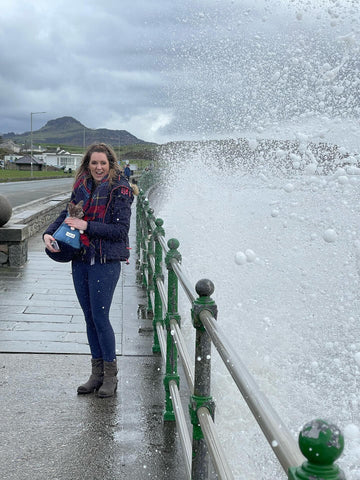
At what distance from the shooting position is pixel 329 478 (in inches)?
40.0

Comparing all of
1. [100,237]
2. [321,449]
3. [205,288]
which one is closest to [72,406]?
[100,237]

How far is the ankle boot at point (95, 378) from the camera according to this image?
4.20 metres

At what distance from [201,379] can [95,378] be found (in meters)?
1.93

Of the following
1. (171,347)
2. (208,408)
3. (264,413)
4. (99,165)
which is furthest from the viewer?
(99,165)

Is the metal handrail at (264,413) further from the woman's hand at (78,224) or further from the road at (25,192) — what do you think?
the road at (25,192)

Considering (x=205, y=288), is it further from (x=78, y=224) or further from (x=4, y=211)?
(x=4, y=211)

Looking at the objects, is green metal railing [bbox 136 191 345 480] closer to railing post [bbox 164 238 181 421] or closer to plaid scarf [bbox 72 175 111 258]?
railing post [bbox 164 238 181 421]

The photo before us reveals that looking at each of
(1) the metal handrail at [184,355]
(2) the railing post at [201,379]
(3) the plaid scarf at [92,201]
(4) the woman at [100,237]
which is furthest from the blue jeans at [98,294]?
(2) the railing post at [201,379]

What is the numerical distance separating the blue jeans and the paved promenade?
0.40 meters

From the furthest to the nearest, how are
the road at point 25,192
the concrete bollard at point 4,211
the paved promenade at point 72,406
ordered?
the road at point 25,192 → the concrete bollard at point 4,211 → the paved promenade at point 72,406

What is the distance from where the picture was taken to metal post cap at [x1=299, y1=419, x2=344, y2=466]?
3.30ft

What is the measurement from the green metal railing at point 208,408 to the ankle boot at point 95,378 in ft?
1.65

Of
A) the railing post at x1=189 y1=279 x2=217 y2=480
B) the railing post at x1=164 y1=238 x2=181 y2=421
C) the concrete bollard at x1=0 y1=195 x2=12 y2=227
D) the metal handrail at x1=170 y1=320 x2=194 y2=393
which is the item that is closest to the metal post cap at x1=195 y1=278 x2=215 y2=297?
the railing post at x1=189 y1=279 x2=217 y2=480

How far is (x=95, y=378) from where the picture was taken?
4.27m
